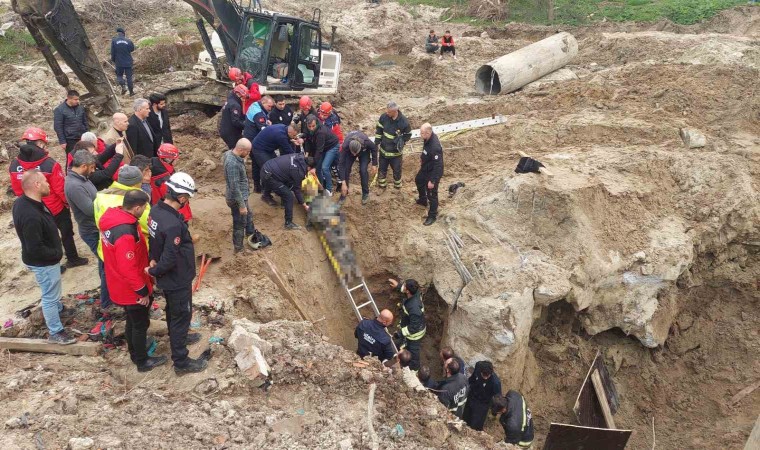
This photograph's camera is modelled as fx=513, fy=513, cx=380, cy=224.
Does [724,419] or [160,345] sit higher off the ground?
[160,345]

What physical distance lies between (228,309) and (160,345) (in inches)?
37.8

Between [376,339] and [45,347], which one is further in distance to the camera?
[376,339]

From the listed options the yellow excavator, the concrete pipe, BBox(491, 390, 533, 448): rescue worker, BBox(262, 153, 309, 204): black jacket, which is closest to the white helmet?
BBox(262, 153, 309, 204): black jacket

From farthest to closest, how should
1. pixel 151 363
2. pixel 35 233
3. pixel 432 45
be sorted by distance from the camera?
pixel 432 45, pixel 151 363, pixel 35 233

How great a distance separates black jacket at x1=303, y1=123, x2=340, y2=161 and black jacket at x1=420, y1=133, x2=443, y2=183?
4.90 feet

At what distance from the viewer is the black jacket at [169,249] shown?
14.7 feet

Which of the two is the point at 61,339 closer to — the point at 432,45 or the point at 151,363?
the point at 151,363

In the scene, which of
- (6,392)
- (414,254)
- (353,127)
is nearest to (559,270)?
(414,254)

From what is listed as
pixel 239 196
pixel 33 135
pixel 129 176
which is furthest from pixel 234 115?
pixel 129 176

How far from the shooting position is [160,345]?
535 centimetres

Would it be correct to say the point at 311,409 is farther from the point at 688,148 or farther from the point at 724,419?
the point at 688,148

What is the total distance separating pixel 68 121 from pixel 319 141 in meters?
4.10

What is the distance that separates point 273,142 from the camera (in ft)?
25.5

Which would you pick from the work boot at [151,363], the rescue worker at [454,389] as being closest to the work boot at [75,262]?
the work boot at [151,363]
